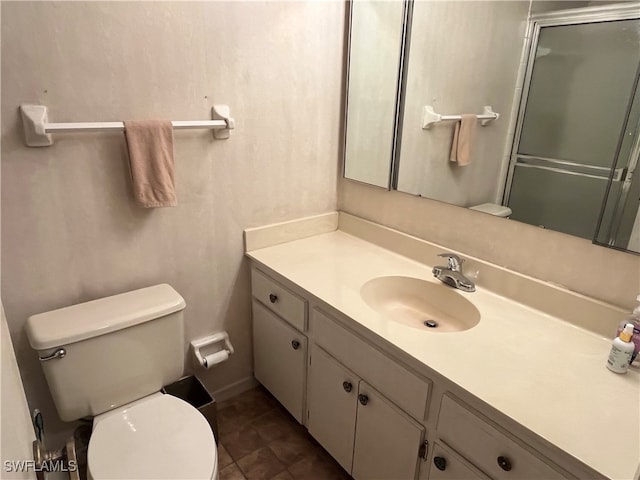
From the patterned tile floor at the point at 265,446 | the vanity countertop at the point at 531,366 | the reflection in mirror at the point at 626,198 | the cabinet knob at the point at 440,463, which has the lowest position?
the patterned tile floor at the point at 265,446

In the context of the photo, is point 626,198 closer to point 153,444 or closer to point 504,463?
point 504,463

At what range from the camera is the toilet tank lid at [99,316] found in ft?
4.02

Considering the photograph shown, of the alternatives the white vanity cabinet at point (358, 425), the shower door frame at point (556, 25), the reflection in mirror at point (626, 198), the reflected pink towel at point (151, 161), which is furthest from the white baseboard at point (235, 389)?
the reflection in mirror at point (626, 198)

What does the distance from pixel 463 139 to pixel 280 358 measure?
1.18 metres

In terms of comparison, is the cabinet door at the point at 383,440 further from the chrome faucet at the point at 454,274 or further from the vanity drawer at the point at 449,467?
the chrome faucet at the point at 454,274

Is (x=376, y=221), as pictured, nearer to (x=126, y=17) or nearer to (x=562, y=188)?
(x=562, y=188)

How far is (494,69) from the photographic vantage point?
146 centimetres

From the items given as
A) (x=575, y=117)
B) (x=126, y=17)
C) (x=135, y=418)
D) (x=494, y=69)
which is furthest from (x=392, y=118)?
(x=135, y=418)

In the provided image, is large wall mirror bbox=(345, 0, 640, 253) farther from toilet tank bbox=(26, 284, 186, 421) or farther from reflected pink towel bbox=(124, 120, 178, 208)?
toilet tank bbox=(26, 284, 186, 421)

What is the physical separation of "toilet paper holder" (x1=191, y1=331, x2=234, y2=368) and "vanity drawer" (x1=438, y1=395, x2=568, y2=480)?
3.33 ft

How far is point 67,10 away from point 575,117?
1563mm

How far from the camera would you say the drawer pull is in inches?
36.4

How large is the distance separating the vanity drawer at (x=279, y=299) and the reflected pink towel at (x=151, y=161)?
51 centimetres

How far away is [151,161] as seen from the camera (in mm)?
1363
